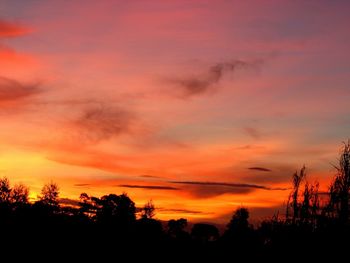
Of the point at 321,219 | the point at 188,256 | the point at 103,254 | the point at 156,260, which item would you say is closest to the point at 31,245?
the point at 103,254

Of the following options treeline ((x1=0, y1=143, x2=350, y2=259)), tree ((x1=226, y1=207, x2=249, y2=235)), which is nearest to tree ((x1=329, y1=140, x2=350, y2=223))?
treeline ((x1=0, y1=143, x2=350, y2=259))

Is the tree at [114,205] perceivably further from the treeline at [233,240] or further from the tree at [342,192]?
the tree at [342,192]

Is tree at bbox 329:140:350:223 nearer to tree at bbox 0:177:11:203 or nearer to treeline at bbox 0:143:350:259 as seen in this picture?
treeline at bbox 0:143:350:259

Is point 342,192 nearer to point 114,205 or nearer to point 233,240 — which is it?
point 233,240

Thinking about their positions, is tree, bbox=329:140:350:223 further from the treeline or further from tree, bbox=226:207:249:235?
tree, bbox=226:207:249:235

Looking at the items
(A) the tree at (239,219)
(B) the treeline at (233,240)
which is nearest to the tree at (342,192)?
(B) the treeline at (233,240)

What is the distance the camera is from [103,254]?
151 feet

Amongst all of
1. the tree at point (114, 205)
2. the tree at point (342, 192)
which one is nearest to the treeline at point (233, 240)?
the tree at point (342, 192)

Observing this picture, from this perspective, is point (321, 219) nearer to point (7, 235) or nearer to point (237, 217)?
point (7, 235)

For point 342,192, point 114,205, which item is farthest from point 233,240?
point 114,205

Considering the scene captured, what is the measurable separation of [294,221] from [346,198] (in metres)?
8.98

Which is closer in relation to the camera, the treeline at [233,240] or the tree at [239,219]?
the treeline at [233,240]

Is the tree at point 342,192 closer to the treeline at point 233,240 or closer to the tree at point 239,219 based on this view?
the treeline at point 233,240

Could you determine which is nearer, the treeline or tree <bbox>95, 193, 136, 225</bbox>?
the treeline
